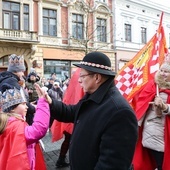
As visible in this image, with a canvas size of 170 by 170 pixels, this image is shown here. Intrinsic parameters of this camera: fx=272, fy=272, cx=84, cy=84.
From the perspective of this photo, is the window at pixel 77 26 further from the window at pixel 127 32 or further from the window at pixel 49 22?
the window at pixel 127 32

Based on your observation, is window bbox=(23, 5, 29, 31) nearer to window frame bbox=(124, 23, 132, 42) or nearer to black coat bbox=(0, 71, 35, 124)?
window frame bbox=(124, 23, 132, 42)

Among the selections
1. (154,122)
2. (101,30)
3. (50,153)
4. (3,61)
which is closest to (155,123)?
(154,122)

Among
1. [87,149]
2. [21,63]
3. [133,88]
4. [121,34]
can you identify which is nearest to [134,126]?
[87,149]

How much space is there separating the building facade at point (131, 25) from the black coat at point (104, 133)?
74.8 feet

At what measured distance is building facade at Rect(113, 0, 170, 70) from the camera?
25.0 metres

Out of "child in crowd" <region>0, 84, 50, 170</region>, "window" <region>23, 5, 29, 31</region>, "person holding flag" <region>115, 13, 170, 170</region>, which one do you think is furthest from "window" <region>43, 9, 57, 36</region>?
"child in crowd" <region>0, 84, 50, 170</region>

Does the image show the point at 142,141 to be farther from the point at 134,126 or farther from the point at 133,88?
the point at 134,126

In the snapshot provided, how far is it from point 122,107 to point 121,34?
24.2 metres

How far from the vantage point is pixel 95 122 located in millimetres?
1975

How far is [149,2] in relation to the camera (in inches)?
1078

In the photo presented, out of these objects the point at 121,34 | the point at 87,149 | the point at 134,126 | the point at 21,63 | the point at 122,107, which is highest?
the point at 121,34

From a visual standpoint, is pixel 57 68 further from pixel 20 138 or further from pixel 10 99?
pixel 20 138

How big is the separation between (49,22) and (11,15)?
3067mm

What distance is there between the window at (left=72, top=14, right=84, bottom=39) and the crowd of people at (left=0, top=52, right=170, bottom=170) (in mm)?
18909
